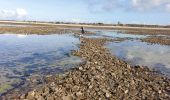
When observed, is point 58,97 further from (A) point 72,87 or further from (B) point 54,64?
(B) point 54,64

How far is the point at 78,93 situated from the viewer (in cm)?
1692

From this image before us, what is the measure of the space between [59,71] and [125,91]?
7.50 m

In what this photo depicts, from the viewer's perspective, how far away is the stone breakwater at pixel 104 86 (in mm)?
16641

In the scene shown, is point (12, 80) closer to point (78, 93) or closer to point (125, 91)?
point (78, 93)

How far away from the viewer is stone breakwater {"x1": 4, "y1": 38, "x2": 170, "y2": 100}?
16.6 m

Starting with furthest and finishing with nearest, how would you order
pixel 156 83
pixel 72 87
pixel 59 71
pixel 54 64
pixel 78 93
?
1. pixel 54 64
2. pixel 59 71
3. pixel 156 83
4. pixel 72 87
5. pixel 78 93

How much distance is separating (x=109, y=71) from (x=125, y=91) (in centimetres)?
561

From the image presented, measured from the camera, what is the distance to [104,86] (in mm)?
18812

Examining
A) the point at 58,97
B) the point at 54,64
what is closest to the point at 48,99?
the point at 58,97

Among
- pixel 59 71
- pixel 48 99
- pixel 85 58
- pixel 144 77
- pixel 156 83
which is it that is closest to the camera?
pixel 48 99

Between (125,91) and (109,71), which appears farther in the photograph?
(109,71)

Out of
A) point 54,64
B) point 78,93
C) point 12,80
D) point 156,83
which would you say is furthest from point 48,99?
point 54,64

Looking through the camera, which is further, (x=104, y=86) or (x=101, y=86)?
(x=104, y=86)

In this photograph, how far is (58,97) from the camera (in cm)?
1623
